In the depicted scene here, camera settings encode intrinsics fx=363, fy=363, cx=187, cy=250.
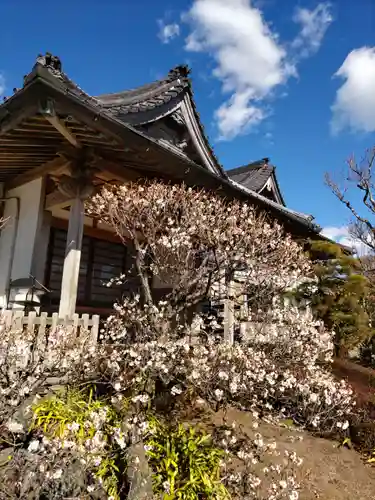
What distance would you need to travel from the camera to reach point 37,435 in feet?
11.2

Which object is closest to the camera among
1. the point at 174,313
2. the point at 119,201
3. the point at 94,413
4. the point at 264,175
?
the point at 94,413

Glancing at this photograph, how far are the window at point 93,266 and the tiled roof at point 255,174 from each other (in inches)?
271

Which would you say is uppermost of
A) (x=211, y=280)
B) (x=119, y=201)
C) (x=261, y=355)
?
(x=119, y=201)

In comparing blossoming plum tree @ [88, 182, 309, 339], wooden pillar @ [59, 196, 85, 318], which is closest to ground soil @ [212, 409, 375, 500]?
blossoming plum tree @ [88, 182, 309, 339]

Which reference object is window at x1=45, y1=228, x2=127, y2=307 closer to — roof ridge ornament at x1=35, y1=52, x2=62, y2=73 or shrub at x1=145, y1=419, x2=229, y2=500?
roof ridge ornament at x1=35, y1=52, x2=62, y2=73

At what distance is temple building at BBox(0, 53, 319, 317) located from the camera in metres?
4.70

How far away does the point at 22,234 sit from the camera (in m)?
7.14

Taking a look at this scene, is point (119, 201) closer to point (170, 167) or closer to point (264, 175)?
point (170, 167)

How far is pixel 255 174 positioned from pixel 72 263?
11.1 m

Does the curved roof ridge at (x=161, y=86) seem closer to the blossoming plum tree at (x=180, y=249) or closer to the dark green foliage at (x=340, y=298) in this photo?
the blossoming plum tree at (x=180, y=249)

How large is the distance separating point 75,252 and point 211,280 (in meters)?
2.25

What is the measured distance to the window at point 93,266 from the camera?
768cm

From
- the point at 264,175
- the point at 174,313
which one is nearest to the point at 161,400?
the point at 174,313

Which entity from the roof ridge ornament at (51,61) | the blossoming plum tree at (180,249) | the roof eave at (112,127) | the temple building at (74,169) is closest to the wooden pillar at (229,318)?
the blossoming plum tree at (180,249)
